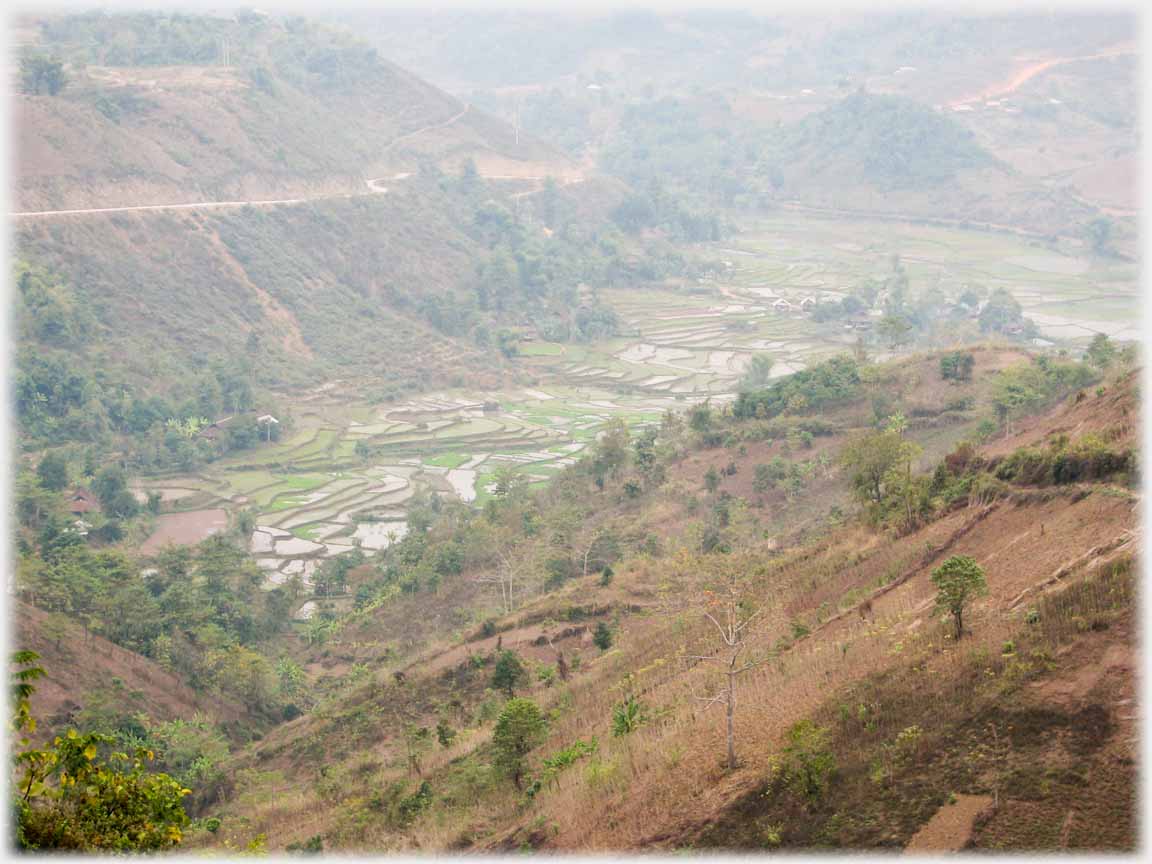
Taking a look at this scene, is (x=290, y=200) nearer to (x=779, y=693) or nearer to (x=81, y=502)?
(x=81, y=502)

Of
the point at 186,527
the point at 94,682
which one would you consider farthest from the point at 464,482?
the point at 94,682

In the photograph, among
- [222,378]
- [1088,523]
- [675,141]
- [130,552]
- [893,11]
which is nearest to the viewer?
[1088,523]

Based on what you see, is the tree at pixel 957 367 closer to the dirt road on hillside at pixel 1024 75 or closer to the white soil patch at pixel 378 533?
the white soil patch at pixel 378 533

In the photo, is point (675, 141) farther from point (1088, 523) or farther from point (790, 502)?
point (1088, 523)

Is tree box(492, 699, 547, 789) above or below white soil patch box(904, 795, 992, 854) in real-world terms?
below

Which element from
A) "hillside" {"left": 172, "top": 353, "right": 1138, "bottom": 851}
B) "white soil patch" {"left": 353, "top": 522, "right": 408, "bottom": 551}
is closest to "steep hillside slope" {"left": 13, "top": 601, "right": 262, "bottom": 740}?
"hillside" {"left": 172, "top": 353, "right": 1138, "bottom": 851}

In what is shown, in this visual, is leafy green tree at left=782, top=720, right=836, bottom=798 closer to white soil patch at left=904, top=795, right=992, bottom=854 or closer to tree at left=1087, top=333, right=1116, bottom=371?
white soil patch at left=904, top=795, right=992, bottom=854

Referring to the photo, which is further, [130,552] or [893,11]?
[893,11]

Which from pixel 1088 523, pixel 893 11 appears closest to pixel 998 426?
pixel 1088 523
